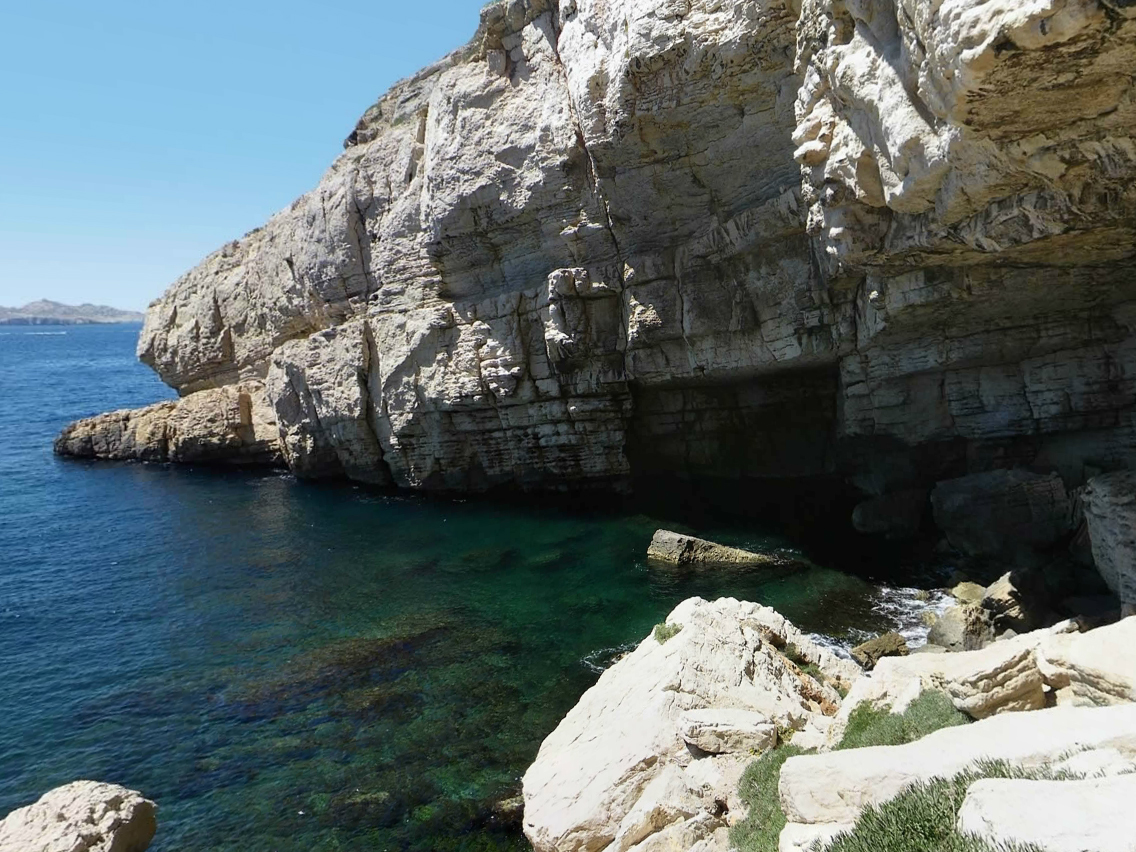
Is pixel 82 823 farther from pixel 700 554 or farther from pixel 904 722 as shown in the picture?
pixel 700 554

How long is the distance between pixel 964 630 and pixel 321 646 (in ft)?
58.5

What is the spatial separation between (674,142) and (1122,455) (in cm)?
1787

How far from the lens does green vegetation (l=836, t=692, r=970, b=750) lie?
32.6 ft

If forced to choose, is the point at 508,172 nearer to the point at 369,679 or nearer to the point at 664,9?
the point at 664,9

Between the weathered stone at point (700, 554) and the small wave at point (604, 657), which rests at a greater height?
the weathered stone at point (700, 554)

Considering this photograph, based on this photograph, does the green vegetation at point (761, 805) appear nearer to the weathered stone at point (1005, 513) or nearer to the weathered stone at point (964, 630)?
the weathered stone at point (964, 630)

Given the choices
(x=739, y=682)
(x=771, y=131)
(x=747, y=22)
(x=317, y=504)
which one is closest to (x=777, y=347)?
(x=771, y=131)

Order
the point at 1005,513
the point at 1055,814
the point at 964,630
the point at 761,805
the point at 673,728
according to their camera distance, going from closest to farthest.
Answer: the point at 1055,814
the point at 761,805
the point at 673,728
the point at 964,630
the point at 1005,513

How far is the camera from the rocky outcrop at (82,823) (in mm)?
11141

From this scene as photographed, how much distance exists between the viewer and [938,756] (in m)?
8.16

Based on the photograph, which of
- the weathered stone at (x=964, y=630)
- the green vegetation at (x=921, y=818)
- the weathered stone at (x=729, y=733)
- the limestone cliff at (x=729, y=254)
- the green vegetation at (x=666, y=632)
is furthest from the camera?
the weathered stone at (x=964, y=630)

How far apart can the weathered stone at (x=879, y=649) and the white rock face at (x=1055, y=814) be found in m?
11.8

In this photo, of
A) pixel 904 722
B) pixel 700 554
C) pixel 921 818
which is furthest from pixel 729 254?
pixel 921 818

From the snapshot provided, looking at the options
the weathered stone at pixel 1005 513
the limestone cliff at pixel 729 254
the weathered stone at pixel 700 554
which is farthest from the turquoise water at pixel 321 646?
the limestone cliff at pixel 729 254
